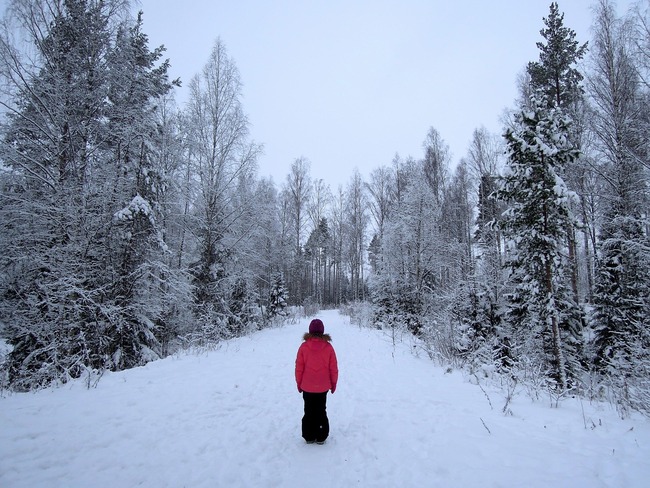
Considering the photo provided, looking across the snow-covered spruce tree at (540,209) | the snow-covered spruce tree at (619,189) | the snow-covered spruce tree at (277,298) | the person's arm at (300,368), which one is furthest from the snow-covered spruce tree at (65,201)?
the snow-covered spruce tree at (619,189)

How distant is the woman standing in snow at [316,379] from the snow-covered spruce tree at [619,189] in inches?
409

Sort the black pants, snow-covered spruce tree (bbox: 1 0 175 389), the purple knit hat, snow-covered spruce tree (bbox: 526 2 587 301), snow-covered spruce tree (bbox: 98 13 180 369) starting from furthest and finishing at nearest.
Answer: snow-covered spruce tree (bbox: 526 2 587 301) < snow-covered spruce tree (bbox: 98 13 180 369) < snow-covered spruce tree (bbox: 1 0 175 389) < the purple knit hat < the black pants

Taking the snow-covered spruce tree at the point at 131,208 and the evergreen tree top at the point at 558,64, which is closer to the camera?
the snow-covered spruce tree at the point at 131,208

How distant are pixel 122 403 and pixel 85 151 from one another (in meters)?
7.06

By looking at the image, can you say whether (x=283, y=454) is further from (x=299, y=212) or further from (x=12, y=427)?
(x=299, y=212)

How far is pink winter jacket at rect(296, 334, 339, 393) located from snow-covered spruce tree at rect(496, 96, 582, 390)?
6620mm

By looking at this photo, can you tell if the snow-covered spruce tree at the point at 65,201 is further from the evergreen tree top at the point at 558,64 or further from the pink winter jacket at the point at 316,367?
the evergreen tree top at the point at 558,64

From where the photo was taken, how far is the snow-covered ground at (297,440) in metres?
3.01

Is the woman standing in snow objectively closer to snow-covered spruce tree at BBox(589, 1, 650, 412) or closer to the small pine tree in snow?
snow-covered spruce tree at BBox(589, 1, 650, 412)

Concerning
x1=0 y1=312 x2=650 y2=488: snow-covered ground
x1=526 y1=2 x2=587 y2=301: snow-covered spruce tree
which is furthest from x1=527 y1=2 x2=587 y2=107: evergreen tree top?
x1=0 y1=312 x2=650 y2=488: snow-covered ground

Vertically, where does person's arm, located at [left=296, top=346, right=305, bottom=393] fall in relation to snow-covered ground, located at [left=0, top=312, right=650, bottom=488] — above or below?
above

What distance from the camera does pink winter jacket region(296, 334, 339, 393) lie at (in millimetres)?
4031

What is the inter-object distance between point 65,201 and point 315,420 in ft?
26.4

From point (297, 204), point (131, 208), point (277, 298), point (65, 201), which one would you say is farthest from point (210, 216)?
point (297, 204)
